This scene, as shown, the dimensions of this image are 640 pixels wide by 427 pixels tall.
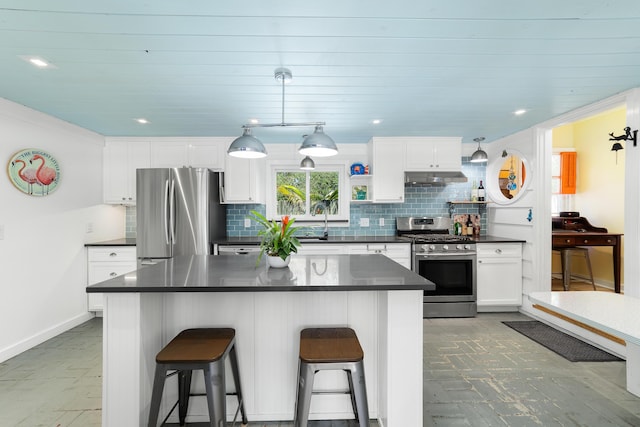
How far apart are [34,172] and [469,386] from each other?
4.45 meters

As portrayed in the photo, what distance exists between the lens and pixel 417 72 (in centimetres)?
232

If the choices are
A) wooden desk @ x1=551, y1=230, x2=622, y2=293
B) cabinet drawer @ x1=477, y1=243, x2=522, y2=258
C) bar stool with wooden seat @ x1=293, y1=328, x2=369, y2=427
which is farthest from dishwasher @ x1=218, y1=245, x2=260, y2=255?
wooden desk @ x1=551, y1=230, x2=622, y2=293

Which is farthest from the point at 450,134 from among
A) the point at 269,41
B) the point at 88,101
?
the point at 88,101

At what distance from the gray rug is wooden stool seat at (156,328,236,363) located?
3078 mm

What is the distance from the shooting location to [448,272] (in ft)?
12.9

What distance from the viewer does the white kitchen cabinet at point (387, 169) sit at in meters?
4.27

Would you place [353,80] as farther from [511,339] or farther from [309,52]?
[511,339]

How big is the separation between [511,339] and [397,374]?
226 centimetres

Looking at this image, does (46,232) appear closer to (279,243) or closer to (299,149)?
(279,243)

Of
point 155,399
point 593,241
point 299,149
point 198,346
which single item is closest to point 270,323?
point 198,346

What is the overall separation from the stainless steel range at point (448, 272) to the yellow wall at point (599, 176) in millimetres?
2648

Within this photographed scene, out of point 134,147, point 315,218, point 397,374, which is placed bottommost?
point 397,374

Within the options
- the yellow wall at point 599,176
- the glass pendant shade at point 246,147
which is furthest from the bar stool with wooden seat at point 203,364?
the yellow wall at point 599,176

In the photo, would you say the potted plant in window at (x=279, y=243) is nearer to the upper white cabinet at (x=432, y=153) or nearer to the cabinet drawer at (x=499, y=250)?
the upper white cabinet at (x=432, y=153)
